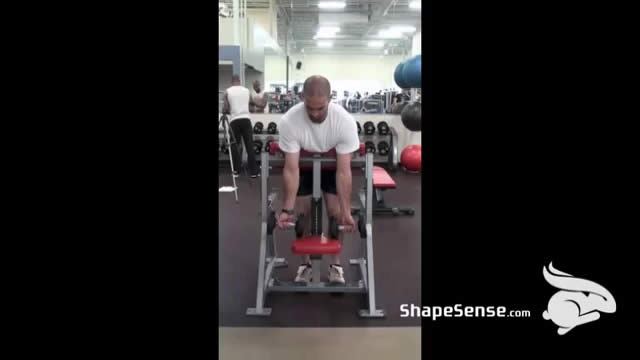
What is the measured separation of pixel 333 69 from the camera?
20.2 meters

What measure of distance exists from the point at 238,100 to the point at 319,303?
3.35 meters

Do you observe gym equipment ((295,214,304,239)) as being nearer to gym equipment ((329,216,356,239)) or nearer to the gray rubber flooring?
gym equipment ((329,216,356,239))

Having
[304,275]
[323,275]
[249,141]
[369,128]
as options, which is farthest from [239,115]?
[304,275]

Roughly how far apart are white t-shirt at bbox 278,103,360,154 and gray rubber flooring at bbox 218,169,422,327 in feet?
2.65

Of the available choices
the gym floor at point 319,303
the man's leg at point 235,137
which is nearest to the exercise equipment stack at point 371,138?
the man's leg at point 235,137

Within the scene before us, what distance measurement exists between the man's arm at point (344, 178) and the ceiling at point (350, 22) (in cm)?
720

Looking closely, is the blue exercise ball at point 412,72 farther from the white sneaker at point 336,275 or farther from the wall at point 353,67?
the wall at point 353,67

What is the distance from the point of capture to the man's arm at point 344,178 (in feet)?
7.77

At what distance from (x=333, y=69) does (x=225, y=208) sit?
652 inches

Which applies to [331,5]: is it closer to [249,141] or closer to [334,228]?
[249,141]
